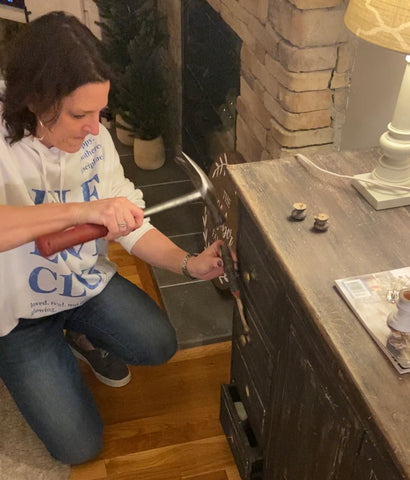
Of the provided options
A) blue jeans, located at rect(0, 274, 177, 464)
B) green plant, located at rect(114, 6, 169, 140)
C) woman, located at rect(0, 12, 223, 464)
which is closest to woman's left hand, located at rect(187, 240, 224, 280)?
woman, located at rect(0, 12, 223, 464)

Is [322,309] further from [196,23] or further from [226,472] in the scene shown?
[196,23]

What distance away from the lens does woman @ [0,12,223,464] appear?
118 cm

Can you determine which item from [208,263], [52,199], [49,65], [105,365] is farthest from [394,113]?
[105,365]

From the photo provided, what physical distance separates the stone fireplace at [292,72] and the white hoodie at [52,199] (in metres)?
0.42

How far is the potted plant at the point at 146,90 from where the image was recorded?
8.25ft

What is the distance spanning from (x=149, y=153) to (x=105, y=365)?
4.03 ft

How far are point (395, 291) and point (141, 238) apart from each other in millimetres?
834

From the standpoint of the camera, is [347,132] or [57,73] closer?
[57,73]

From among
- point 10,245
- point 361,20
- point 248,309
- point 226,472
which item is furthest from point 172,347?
point 361,20

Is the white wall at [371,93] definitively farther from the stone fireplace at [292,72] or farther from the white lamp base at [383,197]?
the white lamp base at [383,197]

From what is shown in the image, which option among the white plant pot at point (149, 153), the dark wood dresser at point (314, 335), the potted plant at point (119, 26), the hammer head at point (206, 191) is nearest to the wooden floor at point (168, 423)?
the dark wood dresser at point (314, 335)

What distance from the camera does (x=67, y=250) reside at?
1.47m

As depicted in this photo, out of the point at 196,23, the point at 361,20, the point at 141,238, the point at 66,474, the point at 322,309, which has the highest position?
the point at 361,20

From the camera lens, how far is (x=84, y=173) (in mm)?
1438
